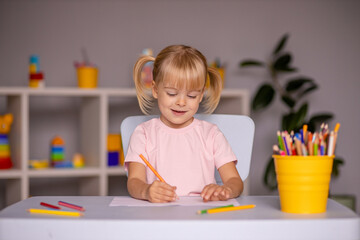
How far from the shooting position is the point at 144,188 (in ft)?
3.48

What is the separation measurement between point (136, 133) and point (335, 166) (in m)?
1.89

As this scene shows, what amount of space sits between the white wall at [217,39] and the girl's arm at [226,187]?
179cm

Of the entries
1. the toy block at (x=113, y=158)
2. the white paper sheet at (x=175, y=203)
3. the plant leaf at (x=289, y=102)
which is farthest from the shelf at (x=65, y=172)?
the white paper sheet at (x=175, y=203)

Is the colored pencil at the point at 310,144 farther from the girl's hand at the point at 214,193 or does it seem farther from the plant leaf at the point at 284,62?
the plant leaf at the point at 284,62

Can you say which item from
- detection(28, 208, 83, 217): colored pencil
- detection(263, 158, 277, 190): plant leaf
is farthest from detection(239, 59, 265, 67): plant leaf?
detection(28, 208, 83, 217): colored pencil

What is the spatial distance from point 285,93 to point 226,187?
216 cm

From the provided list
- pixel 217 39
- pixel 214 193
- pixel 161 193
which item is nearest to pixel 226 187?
pixel 214 193

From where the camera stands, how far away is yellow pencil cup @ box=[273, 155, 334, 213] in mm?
875

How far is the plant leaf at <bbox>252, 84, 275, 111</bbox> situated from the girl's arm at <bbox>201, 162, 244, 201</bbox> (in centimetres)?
165

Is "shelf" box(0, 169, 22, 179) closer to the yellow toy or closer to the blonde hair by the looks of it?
the yellow toy

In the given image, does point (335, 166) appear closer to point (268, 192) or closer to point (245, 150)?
point (268, 192)

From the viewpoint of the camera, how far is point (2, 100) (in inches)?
112

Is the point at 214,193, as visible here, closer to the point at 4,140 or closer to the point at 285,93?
the point at 4,140

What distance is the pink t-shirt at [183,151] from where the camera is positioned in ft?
4.17
